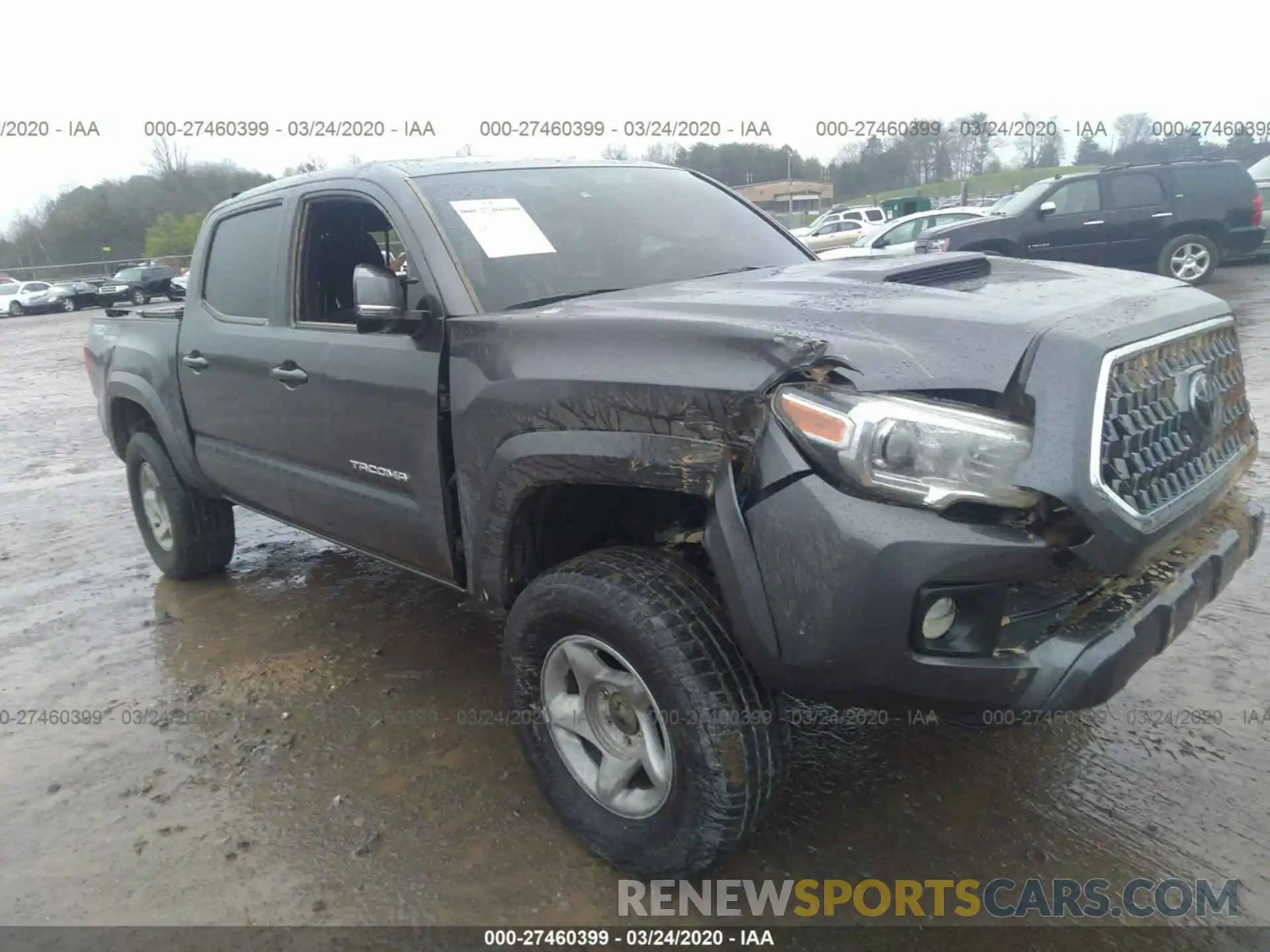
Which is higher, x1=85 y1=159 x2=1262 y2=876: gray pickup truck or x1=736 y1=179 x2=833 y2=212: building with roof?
x1=736 y1=179 x2=833 y2=212: building with roof

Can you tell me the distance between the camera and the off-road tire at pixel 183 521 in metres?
4.71

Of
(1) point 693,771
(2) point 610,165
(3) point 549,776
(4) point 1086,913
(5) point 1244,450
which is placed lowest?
(4) point 1086,913

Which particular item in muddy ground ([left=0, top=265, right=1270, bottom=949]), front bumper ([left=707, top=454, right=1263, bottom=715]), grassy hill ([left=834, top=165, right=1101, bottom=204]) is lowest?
muddy ground ([left=0, top=265, right=1270, bottom=949])

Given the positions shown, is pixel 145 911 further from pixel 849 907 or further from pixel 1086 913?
pixel 1086 913

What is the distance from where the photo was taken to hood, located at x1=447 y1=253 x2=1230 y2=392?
200cm

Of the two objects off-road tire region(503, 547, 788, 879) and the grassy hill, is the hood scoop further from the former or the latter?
the grassy hill

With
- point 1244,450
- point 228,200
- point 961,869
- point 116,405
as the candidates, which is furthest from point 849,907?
point 116,405

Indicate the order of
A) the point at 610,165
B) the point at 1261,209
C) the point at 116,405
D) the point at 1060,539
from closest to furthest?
the point at 1060,539
the point at 610,165
the point at 116,405
the point at 1261,209

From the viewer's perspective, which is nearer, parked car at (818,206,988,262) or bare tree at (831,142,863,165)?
parked car at (818,206,988,262)

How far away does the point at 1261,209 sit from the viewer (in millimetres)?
12289

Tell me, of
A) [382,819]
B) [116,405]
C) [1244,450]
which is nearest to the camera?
[1244,450]

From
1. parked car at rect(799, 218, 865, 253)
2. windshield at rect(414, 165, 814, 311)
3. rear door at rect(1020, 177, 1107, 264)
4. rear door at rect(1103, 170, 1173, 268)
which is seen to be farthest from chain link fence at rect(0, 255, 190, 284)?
windshield at rect(414, 165, 814, 311)

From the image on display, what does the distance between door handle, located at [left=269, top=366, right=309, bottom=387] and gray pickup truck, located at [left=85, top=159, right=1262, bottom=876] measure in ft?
0.03

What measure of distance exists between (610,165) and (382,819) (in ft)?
8.31
